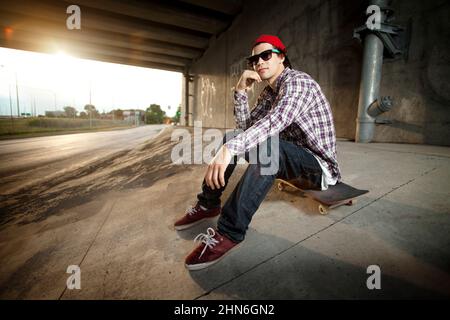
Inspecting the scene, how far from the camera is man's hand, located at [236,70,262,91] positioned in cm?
240

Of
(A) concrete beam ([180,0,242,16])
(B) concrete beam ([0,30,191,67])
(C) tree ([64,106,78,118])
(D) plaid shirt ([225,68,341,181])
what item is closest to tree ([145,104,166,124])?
(C) tree ([64,106,78,118])

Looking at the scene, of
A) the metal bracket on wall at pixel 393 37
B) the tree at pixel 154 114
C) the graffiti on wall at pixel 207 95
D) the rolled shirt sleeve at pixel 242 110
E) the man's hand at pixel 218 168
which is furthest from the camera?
the tree at pixel 154 114

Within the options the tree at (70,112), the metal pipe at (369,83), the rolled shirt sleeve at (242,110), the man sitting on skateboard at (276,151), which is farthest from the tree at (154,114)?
the man sitting on skateboard at (276,151)

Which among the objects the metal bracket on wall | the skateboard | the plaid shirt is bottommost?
the skateboard

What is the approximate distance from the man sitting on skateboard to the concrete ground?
0.59 feet

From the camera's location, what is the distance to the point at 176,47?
14.3 m

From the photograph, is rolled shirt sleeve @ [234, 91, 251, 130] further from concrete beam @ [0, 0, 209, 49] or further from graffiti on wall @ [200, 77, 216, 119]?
concrete beam @ [0, 0, 209, 49]

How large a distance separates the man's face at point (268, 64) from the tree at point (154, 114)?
113370mm

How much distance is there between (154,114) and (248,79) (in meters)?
121

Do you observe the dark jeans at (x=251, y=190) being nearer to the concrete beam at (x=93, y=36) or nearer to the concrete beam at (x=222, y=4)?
the concrete beam at (x=222, y=4)

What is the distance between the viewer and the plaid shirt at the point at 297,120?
1.67m

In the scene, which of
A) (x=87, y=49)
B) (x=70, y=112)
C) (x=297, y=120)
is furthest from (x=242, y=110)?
(x=70, y=112)

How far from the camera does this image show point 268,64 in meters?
2.14

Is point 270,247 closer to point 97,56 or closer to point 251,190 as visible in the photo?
point 251,190
